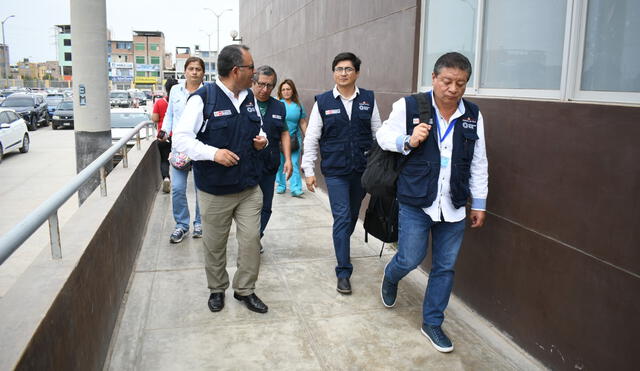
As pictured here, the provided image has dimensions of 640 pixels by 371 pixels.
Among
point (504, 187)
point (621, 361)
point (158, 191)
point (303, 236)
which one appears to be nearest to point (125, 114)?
point (158, 191)

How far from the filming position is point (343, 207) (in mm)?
4672

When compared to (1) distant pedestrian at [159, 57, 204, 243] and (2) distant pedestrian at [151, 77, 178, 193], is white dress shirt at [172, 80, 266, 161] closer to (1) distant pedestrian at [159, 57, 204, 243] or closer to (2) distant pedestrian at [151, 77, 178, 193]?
(1) distant pedestrian at [159, 57, 204, 243]

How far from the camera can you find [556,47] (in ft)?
11.7

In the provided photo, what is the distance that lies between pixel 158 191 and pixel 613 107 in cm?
776

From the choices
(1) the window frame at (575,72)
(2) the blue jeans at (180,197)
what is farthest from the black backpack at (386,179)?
(2) the blue jeans at (180,197)

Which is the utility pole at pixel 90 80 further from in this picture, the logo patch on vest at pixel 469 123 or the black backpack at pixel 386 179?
the logo patch on vest at pixel 469 123

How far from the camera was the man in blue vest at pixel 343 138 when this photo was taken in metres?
4.64

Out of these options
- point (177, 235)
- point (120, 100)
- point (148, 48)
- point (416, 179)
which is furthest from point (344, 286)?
point (148, 48)

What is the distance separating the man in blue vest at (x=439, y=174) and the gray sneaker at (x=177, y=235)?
3.20m

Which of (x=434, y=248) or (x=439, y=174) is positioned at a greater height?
(x=439, y=174)

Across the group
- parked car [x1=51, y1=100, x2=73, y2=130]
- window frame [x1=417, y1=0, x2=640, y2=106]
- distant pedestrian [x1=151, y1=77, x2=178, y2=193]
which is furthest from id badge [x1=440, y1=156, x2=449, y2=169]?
parked car [x1=51, y1=100, x2=73, y2=130]

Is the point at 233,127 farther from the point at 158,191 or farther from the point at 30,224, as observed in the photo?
the point at 158,191

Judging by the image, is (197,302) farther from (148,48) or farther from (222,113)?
(148,48)

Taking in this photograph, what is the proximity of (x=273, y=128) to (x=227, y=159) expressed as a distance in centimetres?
163
